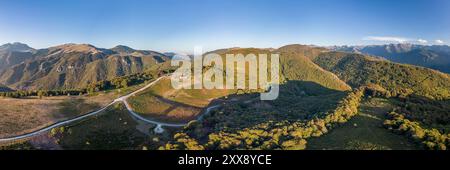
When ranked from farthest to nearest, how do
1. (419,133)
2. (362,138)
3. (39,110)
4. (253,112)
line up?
(253,112)
(39,110)
(362,138)
(419,133)

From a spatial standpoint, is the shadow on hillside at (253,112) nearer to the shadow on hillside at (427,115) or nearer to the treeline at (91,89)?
the shadow on hillside at (427,115)

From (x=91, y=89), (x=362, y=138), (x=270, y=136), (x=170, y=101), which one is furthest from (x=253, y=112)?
(x=91, y=89)

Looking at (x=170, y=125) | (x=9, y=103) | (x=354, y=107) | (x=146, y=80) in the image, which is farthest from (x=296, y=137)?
(x=146, y=80)

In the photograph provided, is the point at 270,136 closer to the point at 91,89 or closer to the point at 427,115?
the point at 427,115

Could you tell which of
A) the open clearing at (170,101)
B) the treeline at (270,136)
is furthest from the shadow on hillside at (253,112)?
the treeline at (270,136)

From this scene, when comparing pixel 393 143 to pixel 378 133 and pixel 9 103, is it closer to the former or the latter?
pixel 378 133

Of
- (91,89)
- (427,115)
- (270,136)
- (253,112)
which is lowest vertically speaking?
(253,112)
